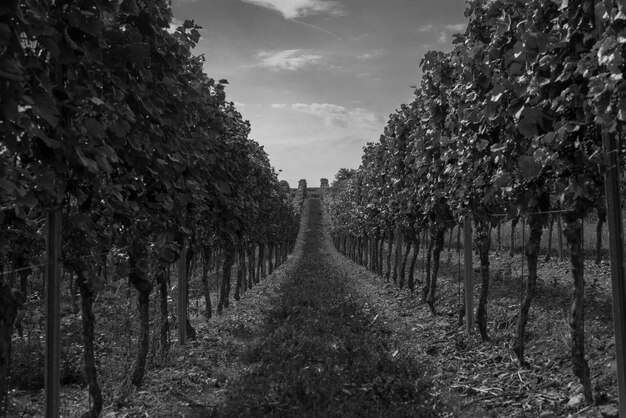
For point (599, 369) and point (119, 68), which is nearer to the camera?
point (119, 68)

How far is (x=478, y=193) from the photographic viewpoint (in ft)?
25.8

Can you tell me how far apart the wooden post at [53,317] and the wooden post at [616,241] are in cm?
400

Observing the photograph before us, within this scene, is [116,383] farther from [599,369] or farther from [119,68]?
[599,369]

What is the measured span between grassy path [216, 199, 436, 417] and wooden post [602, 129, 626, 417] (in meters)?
2.40

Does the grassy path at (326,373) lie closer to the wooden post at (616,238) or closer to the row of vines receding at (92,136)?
the row of vines receding at (92,136)

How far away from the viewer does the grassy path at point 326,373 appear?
581 cm

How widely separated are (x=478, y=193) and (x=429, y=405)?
3.42 m

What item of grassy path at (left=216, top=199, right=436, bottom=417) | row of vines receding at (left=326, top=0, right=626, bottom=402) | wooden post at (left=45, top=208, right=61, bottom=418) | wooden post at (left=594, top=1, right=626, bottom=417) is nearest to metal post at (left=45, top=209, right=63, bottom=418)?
wooden post at (left=45, top=208, right=61, bottom=418)

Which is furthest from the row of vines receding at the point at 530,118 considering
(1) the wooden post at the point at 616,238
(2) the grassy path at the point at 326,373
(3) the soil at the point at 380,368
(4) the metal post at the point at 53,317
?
(4) the metal post at the point at 53,317

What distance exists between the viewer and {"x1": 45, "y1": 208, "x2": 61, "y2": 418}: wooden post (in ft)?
12.0

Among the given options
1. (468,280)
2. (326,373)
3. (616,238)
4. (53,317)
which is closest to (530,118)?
(616,238)

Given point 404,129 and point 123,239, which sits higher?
point 404,129

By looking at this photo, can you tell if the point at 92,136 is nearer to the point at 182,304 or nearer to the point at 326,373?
the point at 326,373

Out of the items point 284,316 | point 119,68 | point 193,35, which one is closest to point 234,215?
point 284,316
